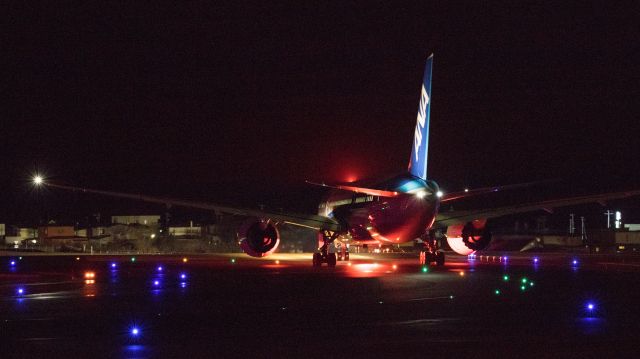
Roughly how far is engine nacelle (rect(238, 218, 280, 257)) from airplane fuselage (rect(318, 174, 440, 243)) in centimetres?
350

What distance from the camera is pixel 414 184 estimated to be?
29.8 m

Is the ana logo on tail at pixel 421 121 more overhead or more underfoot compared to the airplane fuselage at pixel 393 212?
more overhead

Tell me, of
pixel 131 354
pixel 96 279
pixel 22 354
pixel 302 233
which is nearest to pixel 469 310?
pixel 131 354

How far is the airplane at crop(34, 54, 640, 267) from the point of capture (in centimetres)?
2981

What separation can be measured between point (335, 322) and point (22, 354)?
5.27 metres

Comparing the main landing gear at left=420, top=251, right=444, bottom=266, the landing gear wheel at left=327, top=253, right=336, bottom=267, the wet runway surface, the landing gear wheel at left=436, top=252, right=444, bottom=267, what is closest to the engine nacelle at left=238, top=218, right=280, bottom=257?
the landing gear wheel at left=327, top=253, right=336, bottom=267

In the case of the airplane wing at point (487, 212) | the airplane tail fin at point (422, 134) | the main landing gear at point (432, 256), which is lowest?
the main landing gear at point (432, 256)

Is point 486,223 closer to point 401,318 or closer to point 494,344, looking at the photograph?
point 401,318

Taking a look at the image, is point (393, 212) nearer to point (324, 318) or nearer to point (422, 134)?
point (422, 134)

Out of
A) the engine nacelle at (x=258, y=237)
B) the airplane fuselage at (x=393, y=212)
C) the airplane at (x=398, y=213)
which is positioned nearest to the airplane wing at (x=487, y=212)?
the airplane at (x=398, y=213)

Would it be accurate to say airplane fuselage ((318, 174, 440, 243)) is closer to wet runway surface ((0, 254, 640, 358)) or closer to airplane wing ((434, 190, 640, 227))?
airplane wing ((434, 190, 640, 227))

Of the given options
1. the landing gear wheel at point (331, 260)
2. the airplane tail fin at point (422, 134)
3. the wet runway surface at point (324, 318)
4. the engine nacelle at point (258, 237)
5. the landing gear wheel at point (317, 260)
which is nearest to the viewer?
the wet runway surface at point (324, 318)

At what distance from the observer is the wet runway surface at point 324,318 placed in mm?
10484

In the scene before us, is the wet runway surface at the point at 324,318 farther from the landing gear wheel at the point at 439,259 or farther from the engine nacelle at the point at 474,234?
the engine nacelle at the point at 474,234
